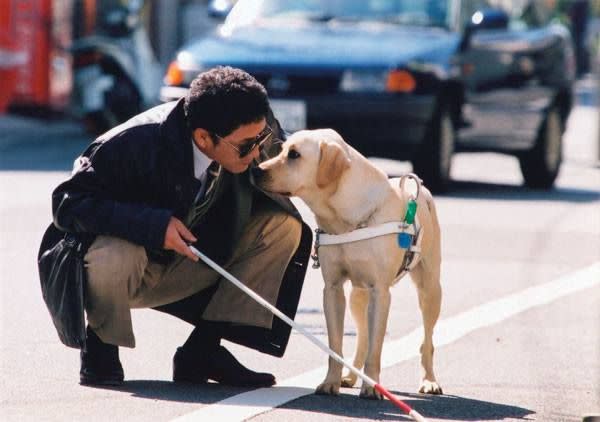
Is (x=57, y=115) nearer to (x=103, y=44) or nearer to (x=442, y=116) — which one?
(x=103, y=44)

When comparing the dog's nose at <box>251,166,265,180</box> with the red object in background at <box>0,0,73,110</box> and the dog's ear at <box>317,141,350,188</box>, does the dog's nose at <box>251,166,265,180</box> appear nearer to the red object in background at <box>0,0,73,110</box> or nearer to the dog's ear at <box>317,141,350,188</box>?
the dog's ear at <box>317,141,350,188</box>

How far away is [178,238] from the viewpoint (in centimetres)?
619

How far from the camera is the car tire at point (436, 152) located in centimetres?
1358

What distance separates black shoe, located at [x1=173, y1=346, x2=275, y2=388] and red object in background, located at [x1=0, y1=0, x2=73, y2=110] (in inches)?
597

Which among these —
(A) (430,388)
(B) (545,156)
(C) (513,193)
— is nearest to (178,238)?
(A) (430,388)

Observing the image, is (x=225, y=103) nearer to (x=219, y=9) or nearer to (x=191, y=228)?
(x=191, y=228)

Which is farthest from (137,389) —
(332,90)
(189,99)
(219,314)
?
(332,90)

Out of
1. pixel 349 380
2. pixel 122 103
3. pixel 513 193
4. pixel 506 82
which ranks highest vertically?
pixel 349 380

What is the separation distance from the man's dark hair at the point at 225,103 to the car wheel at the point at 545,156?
9.29 m

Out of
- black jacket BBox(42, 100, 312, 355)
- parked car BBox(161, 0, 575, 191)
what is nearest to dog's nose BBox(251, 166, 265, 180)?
black jacket BBox(42, 100, 312, 355)

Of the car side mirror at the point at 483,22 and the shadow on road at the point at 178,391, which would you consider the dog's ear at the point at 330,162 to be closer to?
the shadow on road at the point at 178,391

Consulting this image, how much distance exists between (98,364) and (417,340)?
6.15ft

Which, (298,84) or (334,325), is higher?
(334,325)

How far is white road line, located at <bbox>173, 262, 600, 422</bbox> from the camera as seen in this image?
6008 millimetres
